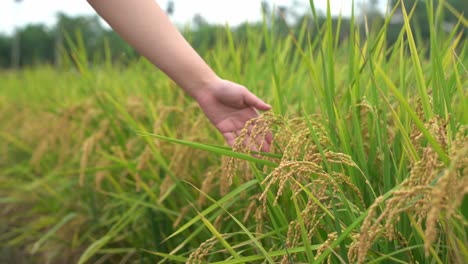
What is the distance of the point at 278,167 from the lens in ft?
3.18

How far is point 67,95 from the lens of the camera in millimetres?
4367

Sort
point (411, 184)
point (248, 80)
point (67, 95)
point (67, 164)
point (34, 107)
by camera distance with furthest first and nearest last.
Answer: point (34, 107)
point (67, 95)
point (67, 164)
point (248, 80)
point (411, 184)

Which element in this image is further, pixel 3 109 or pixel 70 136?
pixel 3 109

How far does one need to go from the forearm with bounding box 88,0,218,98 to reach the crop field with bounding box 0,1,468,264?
0.22 metres

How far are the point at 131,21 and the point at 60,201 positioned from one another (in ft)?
5.34

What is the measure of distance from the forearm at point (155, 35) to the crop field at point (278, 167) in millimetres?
222

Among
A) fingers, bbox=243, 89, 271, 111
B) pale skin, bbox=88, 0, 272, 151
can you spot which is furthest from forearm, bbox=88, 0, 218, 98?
fingers, bbox=243, 89, 271, 111

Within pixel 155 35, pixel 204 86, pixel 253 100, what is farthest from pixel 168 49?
pixel 253 100

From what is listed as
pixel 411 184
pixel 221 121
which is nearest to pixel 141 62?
pixel 221 121

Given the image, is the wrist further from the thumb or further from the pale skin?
the thumb

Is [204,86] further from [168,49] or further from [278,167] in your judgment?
[278,167]

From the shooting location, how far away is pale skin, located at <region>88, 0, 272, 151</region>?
1.59 metres

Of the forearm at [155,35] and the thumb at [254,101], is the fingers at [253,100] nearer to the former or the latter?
the thumb at [254,101]

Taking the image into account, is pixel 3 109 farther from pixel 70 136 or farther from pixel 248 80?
pixel 248 80
